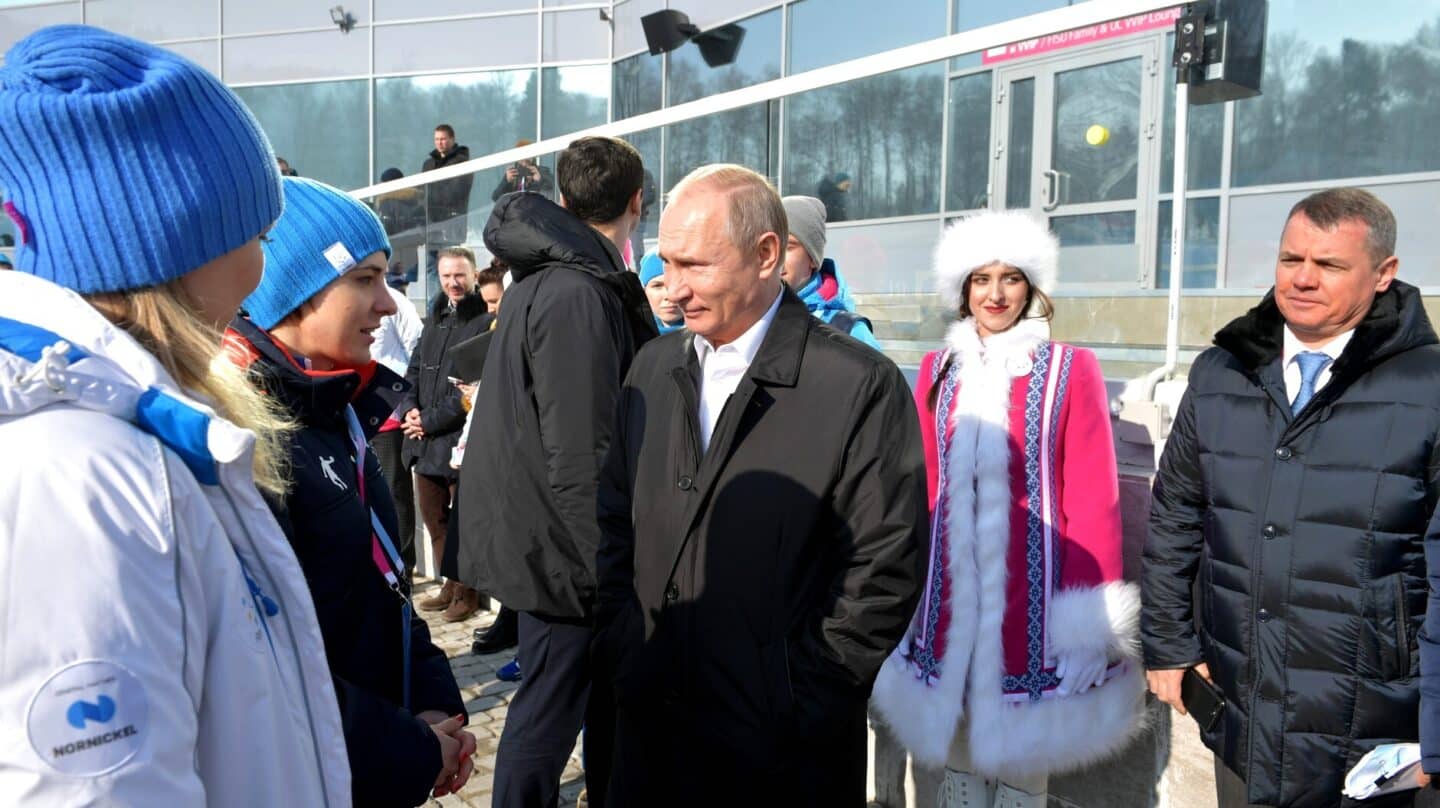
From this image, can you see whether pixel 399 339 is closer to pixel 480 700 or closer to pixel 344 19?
pixel 480 700

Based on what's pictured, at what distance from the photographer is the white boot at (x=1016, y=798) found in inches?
118

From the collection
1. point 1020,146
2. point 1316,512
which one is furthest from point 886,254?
point 1316,512

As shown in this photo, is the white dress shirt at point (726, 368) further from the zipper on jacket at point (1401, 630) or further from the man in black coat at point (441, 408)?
the man in black coat at point (441, 408)

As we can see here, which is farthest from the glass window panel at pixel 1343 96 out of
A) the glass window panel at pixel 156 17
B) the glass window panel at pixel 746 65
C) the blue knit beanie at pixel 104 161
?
the glass window panel at pixel 156 17

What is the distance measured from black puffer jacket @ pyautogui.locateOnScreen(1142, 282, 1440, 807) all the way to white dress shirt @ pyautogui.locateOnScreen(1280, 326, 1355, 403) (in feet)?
0.09

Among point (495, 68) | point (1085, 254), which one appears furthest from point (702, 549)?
point (495, 68)

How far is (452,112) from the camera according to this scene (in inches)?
597

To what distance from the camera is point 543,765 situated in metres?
2.99

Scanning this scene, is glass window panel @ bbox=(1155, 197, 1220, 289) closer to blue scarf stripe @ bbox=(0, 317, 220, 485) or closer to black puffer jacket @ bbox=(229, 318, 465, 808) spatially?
black puffer jacket @ bbox=(229, 318, 465, 808)

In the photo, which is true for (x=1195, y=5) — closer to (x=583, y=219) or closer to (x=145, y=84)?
(x=583, y=219)

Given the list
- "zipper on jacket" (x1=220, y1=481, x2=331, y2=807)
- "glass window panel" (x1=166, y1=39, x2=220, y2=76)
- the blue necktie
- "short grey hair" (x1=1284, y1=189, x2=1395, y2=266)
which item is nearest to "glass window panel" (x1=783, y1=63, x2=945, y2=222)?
"short grey hair" (x1=1284, y1=189, x2=1395, y2=266)

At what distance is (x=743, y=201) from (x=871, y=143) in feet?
6.97

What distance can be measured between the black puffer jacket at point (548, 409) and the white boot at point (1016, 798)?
137 cm

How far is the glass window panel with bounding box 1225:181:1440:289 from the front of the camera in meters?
3.60
